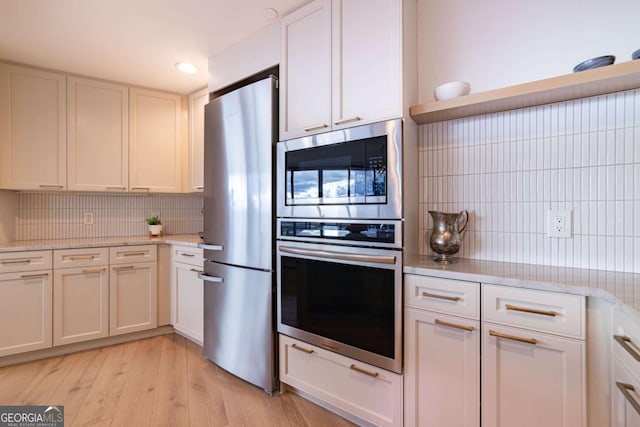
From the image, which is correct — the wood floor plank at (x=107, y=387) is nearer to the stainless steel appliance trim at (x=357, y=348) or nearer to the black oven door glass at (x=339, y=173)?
the stainless steel appliance trim at (x=357, y=348)

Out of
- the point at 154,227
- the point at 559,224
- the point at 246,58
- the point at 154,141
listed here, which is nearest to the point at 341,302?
the point at 559,224

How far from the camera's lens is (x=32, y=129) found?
2709 mm

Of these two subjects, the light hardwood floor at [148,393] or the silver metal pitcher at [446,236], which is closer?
the silver metal pitcher at [446,236]

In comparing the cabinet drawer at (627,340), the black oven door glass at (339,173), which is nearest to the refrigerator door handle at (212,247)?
the black oven door glass at (339,173)

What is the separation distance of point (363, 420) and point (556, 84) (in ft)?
5.96

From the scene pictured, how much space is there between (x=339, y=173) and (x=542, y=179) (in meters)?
0.97

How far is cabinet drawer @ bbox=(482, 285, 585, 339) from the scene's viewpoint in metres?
1.13

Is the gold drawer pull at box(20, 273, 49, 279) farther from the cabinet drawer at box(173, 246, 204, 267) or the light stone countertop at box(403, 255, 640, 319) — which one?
the light stone countertop at box(403, 255, 640, 319)

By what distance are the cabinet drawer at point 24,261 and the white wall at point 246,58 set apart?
1824 mm

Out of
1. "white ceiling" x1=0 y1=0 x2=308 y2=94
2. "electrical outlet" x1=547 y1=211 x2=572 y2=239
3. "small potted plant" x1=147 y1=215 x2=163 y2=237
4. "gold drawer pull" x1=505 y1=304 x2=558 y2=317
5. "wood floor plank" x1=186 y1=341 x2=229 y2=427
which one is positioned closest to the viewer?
"gold drawer pull" x1=505 y1=304 x2=558 y2=317

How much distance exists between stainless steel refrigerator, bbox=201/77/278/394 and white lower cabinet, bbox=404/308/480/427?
0.89 metres

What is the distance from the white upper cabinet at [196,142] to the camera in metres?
3.23

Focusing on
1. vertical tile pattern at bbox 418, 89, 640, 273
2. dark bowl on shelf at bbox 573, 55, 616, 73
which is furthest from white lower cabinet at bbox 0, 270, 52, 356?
dark bowl on shelf at bbox 573, 55, 616, 73

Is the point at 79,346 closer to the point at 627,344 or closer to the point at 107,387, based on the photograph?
the point at 107,387
